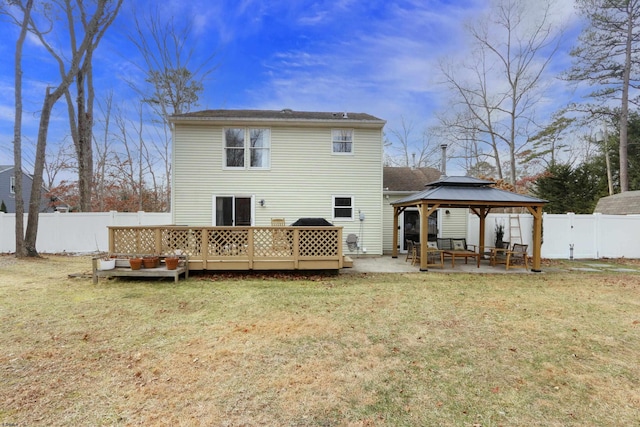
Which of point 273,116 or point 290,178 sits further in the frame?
point 273,116

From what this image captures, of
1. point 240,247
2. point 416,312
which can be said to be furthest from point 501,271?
point 240,247

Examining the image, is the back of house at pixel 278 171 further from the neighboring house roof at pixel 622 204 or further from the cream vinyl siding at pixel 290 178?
the neighboring house roof at pixel 622 204

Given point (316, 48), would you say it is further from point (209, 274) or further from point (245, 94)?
point (209, 274)

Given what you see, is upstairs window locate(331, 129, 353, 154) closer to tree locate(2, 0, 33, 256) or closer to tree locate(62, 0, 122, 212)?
tree locate(2, 0, 33, 256)

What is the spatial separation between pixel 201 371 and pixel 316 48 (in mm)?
17468

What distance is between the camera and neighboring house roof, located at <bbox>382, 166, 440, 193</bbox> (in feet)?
42.9

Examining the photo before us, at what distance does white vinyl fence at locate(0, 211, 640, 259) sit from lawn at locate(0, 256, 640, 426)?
5.55 metres

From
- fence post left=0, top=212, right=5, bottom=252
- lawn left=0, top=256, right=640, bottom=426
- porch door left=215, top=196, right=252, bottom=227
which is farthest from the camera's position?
fence post left=0, top=212, right=5, bottom=252

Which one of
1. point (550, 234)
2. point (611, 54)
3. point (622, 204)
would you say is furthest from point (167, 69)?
point (622, 204)

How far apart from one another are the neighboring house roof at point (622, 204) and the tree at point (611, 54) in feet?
7.33

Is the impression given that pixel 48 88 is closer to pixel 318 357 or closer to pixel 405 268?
pixel 318 357

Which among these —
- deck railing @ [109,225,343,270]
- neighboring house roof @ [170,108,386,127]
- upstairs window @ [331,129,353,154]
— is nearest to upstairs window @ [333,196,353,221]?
upstairs window @ [331,129,353,154]

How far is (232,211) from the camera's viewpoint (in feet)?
36.1

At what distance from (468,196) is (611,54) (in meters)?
16.1
